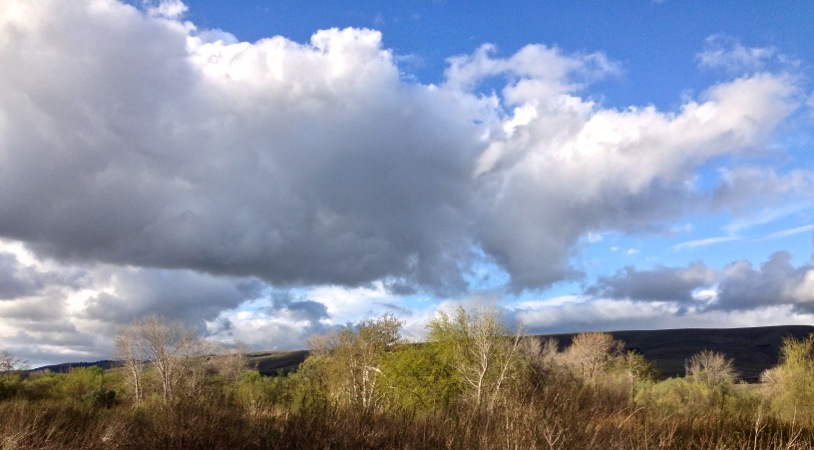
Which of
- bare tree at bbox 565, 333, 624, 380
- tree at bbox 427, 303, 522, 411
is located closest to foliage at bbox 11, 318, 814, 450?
tree at bbox 427, 303, 522, 411

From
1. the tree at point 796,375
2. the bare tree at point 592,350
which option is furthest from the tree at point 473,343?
the bare tree at point 592,350

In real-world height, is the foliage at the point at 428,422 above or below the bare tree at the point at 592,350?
above

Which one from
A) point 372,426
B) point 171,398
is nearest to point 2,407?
point 171,398

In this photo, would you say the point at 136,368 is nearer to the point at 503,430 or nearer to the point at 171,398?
the point at 171,398

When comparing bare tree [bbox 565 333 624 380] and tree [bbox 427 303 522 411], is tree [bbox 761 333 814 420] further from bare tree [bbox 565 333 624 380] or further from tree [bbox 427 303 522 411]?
bare tree [bbox 565 333 624 380]

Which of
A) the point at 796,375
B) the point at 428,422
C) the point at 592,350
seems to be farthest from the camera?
the point at 592,350

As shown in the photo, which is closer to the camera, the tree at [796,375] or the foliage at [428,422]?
the foliage at [428,422]

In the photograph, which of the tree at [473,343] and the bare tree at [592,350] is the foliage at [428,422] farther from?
→ the bare tree at [592,350]

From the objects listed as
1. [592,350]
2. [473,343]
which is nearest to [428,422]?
[473,343]

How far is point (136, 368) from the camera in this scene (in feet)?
241

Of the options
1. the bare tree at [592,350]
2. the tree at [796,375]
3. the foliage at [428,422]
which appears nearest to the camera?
the foliage at [428,422]

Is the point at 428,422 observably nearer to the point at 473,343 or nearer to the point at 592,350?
the point at 473,343

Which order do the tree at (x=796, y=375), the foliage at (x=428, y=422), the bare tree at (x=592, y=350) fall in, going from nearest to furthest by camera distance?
the foliage at (x=428, y=422), the tree at (x=796, y=375), the bare tree at (x=592, y=350)

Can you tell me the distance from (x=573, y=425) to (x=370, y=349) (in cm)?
4375
